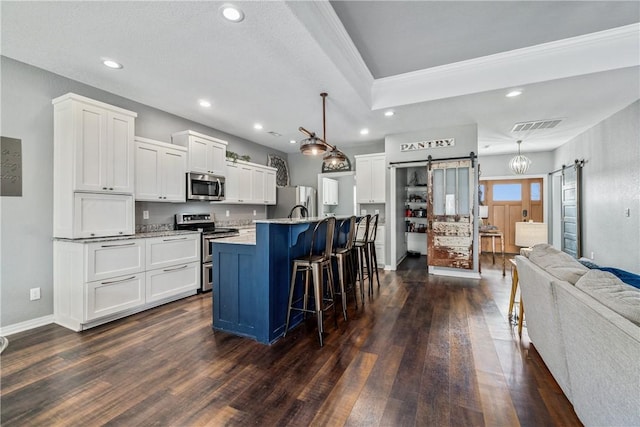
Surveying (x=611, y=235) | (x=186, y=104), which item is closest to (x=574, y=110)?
(x=611, y=235)

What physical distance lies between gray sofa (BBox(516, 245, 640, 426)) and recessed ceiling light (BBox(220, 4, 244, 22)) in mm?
2926

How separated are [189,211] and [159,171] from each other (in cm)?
94

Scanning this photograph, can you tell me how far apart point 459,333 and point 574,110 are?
408 centimetres

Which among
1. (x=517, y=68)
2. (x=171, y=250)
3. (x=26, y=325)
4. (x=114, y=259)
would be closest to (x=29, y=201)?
(x=114, y=259)

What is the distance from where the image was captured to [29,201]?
2867mm

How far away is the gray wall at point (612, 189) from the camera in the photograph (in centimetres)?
391

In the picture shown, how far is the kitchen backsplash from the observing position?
156 inches

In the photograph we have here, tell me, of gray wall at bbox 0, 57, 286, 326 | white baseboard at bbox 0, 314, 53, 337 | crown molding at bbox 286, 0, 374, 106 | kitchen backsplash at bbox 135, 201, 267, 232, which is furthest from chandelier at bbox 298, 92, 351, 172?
white baseboard at bbox 0, 314, 53, 337

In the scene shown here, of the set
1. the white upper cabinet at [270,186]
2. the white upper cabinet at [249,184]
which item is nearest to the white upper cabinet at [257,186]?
the white upper cabinet at [249,184]

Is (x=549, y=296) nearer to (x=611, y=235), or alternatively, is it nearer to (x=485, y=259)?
(x=611, y=235)

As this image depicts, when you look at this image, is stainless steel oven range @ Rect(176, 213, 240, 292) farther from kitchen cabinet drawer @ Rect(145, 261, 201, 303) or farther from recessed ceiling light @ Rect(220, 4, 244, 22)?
recessed ceiling light @ Rect(220, 4, 244, 22)

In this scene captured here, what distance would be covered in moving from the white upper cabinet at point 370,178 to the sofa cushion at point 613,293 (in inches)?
167

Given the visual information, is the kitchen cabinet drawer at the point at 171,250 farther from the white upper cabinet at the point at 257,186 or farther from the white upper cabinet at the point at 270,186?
the white upper cabinet at the point at 270,186

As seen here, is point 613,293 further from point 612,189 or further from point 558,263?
point 612,189
